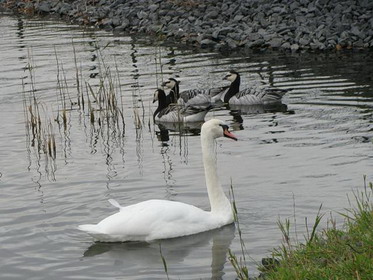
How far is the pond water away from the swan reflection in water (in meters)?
0.02

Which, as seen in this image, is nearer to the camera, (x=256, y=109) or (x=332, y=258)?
(x=332, y=258)

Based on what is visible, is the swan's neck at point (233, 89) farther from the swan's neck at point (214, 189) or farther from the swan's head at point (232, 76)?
the swan's neck at point (214, 189)

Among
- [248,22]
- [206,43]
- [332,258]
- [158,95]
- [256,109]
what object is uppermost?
[248,22]

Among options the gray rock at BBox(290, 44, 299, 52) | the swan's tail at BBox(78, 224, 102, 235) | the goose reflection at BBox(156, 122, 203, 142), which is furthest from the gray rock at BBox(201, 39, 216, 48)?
the swan's tail at BBox(78, 224, 102, 235)

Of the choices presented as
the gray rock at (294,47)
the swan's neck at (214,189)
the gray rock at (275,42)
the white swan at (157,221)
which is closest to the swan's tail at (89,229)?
the white swan at (157,221)

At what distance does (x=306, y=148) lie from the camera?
48.7 feet

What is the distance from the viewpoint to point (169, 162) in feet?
48.3

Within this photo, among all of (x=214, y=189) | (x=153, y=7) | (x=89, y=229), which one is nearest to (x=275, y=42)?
(x=153, y=7)

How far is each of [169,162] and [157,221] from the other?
408 centimetres

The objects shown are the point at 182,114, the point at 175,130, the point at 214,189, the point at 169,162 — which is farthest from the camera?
the point at 182,114

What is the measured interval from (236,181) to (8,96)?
9.29 meters

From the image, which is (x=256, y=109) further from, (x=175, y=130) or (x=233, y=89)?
(x=175, y=130)

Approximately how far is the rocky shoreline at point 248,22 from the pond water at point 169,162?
133cm

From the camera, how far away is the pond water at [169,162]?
33.8 ft
